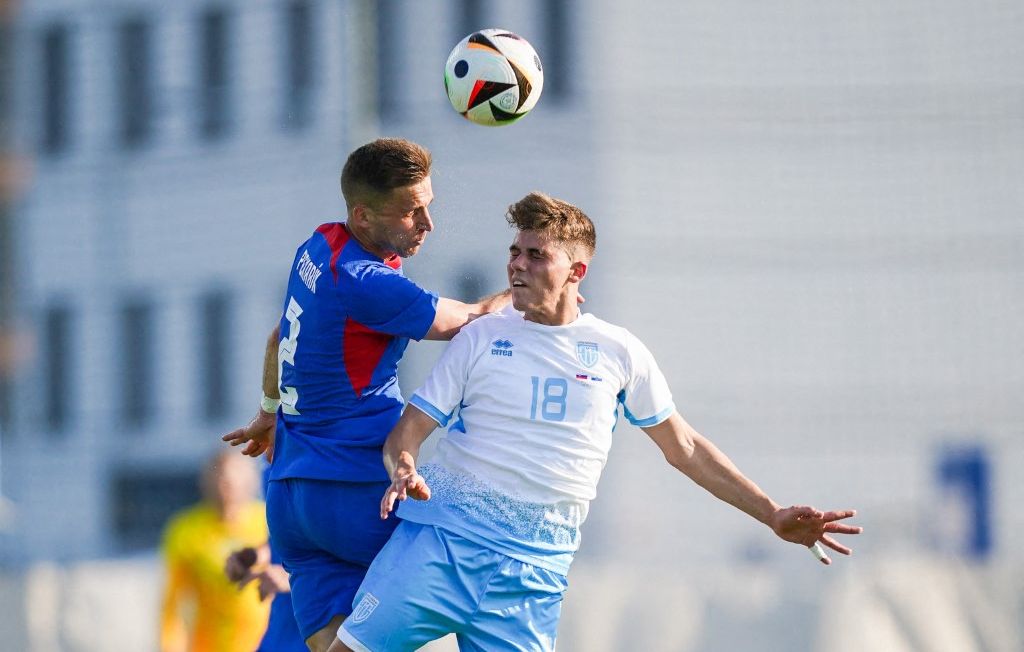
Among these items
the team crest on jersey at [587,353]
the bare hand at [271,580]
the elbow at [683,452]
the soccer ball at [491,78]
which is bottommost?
the bare hand at [271,580]

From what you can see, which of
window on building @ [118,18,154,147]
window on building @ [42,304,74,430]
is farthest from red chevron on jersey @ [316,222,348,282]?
window on building @ [42,304,74,430]

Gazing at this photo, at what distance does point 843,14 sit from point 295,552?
17479 mm

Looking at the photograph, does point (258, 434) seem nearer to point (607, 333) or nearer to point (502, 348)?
point (502, 348)

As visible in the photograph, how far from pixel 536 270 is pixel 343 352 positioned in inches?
28.2

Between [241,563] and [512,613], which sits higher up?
[512,613]

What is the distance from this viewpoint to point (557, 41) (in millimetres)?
23719

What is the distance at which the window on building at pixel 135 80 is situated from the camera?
26.6 m

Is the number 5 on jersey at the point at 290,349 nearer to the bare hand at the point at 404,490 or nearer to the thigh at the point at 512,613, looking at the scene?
the bare hand at the point at 404,490

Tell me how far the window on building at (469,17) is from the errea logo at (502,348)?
53.3 ft

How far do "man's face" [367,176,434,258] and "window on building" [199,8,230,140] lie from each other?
20.1 metres

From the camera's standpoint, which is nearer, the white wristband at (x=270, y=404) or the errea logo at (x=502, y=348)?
the errea logo at (x=502, y=348)

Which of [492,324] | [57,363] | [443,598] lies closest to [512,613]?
[443,598]

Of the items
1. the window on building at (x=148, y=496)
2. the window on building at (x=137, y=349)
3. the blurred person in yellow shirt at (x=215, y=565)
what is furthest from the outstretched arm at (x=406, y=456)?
the window on building at (x=137, y=349)

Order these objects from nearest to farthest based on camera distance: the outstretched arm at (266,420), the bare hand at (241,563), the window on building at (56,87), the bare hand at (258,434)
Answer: the outstretched arm at (266,420)
the bare hand at (258,434)
the bare hand at (241,563)
the window on building at (56,87)
